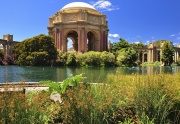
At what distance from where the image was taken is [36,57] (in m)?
45.9

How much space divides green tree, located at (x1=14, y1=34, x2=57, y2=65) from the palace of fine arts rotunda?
10363mm

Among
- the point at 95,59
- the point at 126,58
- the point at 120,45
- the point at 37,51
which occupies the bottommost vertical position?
the point at 95,59

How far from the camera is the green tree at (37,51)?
151ft

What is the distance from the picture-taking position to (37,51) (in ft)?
157

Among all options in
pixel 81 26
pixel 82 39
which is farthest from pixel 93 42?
pixel 81 26

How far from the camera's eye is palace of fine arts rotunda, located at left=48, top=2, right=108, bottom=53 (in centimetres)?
5919

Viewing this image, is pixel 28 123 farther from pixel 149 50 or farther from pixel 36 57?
pixel 149 50

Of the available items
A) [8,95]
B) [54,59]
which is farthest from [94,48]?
[8,95]

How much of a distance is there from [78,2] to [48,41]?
2285 centimetres

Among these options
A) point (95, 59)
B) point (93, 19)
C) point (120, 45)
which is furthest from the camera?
point (120, 45)

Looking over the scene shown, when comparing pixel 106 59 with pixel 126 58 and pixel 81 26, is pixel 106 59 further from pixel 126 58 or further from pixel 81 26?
pixel 81 26

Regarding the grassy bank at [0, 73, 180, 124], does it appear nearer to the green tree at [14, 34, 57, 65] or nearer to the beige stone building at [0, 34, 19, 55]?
the green tree at [14, 34, 57, 65]

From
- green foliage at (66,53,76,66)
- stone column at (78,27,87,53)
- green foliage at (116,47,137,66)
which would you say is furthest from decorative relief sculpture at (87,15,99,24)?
green foliage at (66,53,76,66)

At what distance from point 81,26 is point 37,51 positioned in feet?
50.2
